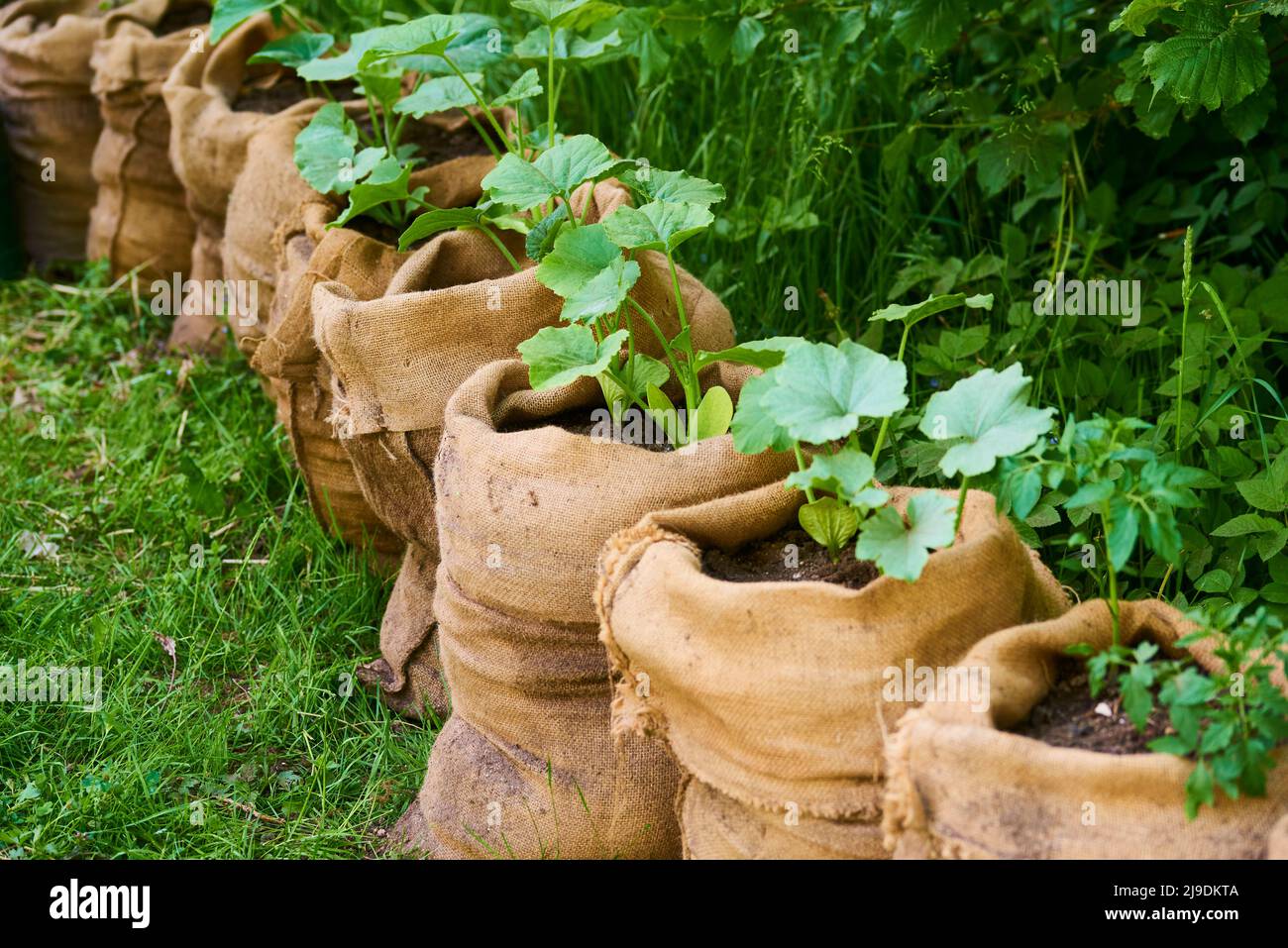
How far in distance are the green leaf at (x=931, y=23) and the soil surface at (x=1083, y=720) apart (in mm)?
1360

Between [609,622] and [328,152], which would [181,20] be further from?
[609,622]

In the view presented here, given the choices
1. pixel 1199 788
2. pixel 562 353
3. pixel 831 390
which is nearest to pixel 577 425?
pixel 562 353

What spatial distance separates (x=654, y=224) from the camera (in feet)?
6.10

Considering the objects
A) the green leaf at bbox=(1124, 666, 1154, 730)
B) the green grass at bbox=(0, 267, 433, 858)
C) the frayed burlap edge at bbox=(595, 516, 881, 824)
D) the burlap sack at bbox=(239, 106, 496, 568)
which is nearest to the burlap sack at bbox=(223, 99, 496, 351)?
the burlap sack at bbox=(239, 106, 496, 568)

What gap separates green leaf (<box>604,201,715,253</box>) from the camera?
183 cm

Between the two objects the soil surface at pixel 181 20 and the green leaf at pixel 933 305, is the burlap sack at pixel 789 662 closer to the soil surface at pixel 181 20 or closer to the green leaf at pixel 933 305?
the green leaf at pixel 933 305

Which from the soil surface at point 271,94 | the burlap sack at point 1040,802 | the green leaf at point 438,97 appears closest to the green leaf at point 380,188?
the green leaf at point 438,97

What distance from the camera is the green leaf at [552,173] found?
196 centimetres

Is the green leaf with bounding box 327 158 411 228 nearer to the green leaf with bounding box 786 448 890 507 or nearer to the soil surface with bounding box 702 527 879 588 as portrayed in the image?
the soil surface with bounding box 702 527 879 588

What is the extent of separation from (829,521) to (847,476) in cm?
13

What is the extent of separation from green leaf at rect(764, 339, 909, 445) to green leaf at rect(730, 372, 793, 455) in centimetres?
5

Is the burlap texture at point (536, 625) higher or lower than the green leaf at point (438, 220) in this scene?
lower
